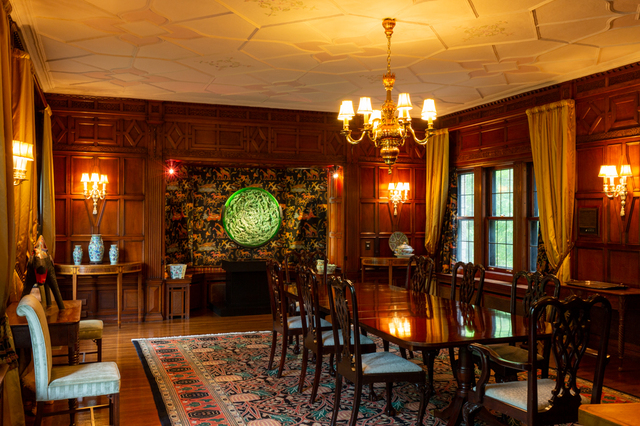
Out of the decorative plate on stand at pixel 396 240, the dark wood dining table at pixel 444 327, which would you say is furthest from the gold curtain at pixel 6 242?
the decorative plate on stand at pixel 396 240

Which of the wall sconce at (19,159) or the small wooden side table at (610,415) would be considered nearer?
the small wooden side table at (610,415)

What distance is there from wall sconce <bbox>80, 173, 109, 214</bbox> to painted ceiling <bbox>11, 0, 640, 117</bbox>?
1152 mm

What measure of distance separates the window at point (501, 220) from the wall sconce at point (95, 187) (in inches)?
220

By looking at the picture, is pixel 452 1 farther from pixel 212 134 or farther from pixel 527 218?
pixel 212 134

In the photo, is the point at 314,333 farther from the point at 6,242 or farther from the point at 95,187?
the point at 95,187

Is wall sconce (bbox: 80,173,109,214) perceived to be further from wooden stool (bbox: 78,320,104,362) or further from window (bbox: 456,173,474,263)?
window (bbox: 456,173,474,263)

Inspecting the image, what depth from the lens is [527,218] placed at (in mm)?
7297

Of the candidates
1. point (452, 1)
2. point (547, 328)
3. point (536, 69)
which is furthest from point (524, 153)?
point (547, 328)

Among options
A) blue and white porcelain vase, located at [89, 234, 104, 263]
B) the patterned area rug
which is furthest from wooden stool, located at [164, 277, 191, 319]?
the patterned area rug

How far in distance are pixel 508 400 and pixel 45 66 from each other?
5.74 m

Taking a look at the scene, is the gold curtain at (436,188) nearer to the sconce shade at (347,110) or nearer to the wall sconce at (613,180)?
the wall sconce at (613,180)

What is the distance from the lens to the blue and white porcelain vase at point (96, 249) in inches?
287

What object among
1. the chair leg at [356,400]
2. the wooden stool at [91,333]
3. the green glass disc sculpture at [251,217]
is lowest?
the chair leg at [356,400]

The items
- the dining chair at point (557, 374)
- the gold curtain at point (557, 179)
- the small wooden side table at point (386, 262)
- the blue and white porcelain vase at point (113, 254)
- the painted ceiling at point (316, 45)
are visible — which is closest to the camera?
the dining chair at point (557, 374)
